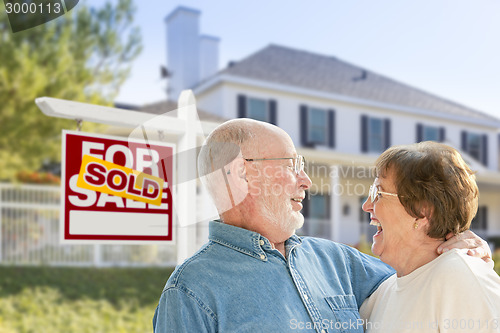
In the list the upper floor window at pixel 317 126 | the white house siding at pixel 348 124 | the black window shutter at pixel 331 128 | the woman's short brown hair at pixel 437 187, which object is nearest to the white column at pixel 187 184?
the woman's short brown hair at pixel 437 187

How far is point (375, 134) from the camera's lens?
1578 centimetres

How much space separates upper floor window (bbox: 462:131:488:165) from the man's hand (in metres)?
16.9

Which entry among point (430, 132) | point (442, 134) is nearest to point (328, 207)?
point (430, 132)

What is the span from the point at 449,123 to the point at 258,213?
16.4 m

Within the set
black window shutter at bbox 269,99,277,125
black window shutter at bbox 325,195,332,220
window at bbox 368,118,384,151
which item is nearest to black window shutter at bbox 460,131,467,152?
window at bbox 368,118,384,151

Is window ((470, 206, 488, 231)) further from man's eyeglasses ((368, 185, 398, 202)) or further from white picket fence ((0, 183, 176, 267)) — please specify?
man's eyeglasses ((368, 185, 398, 202))

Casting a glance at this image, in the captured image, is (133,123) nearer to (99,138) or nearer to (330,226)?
(99,138)

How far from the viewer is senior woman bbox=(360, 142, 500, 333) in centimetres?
177

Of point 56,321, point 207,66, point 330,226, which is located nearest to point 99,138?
point 56,321

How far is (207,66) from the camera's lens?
15.5 meters

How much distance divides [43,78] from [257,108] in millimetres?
6110

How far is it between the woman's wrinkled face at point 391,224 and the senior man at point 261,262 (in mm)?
266

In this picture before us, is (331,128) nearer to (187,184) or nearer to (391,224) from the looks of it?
(187,184)

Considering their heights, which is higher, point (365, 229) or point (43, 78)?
point (43, 78)
